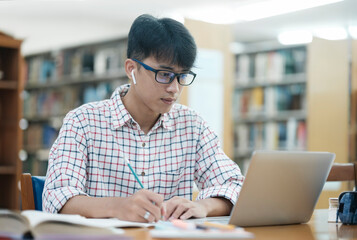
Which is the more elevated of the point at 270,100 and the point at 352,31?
the point at 352,31

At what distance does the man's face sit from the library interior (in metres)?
3.12

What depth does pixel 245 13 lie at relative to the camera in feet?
21.2

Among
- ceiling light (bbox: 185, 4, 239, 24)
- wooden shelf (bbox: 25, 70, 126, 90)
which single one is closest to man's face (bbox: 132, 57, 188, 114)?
wooden shelf (bbox: 25, 70, 126, 90)

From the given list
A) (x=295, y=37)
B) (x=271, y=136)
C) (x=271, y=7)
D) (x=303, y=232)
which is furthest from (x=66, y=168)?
(x=295, y=37)

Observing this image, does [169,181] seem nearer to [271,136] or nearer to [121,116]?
[121,116]

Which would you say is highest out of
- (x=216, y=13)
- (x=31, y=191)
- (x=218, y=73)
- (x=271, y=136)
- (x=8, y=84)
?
(x=216, y=13)

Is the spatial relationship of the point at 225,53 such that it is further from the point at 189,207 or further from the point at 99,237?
the point at 99,237

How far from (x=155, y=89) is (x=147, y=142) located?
0.19 m

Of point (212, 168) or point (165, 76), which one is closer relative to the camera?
point (165, 76)

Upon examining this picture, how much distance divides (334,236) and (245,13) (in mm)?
5565

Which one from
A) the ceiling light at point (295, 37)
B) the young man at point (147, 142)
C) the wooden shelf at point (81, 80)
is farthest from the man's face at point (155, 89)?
the ceiling light at point (295, 37)

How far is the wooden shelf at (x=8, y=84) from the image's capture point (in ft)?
14.6

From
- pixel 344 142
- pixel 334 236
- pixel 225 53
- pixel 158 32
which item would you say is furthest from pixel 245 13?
pixel 334 236

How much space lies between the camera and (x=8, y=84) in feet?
14.8
